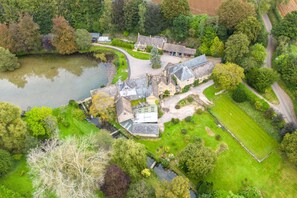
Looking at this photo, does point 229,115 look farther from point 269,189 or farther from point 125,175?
point 125,175

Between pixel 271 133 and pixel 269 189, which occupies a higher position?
pixel 271 133

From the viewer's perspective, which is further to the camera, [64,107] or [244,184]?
[64,107]

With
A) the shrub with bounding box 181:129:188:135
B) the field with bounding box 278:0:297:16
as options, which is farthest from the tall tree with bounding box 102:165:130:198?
the field with bounding box 278:0:297:16

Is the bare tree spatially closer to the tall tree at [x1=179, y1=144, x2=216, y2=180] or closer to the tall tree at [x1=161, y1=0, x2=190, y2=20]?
the tall tree at [x1=179, y1=144, x2=216, y2=180]

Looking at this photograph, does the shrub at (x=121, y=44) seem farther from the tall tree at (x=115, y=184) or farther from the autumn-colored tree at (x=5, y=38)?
the tall tree at (x=115, y=184)

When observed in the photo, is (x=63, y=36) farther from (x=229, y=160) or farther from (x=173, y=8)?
(x=229, y=160)

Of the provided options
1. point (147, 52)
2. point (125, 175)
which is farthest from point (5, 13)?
point (125, 175)

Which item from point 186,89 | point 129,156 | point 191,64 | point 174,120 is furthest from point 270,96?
point 129,156
